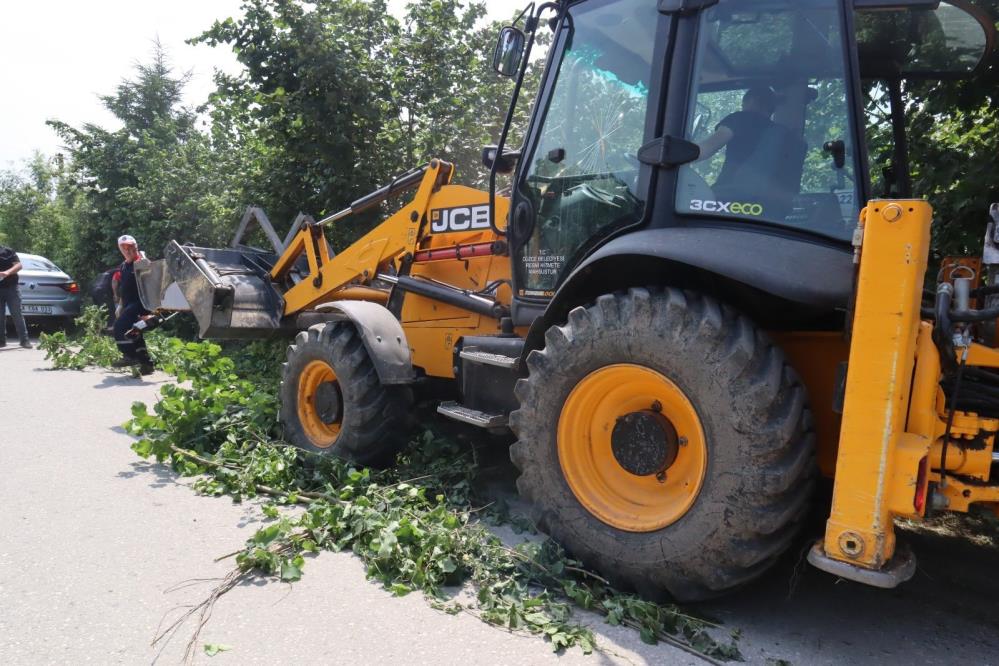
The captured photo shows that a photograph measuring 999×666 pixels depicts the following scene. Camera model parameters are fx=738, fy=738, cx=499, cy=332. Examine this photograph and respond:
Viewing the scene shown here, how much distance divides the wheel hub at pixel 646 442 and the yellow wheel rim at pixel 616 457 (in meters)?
0.02

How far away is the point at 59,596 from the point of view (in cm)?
305

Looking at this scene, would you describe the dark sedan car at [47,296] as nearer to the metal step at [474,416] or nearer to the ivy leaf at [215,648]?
the metal step at [474,416]

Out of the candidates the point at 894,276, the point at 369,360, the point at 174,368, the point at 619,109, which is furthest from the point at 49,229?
the point at 894,276

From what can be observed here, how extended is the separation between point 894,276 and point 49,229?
2439cm

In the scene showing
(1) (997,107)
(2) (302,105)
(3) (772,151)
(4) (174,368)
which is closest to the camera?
(3) (772,151)

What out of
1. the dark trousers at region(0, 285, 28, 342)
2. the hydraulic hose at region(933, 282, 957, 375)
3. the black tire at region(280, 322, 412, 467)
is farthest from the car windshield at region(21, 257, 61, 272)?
the hydraulic hose at region(933, 282, 957, 375)

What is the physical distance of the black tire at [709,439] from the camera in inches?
105

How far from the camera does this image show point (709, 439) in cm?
279

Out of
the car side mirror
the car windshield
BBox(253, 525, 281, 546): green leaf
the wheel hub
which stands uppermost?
the car side mirror

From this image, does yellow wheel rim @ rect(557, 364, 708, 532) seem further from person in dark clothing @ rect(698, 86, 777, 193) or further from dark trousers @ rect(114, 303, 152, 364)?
dark trousers @ rect(114, 303, 152, 364)

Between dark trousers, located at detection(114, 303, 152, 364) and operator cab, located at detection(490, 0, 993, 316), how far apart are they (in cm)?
656

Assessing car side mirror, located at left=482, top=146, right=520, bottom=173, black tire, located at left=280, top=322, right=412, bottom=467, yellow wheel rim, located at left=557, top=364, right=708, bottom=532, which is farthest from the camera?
black tire, located at left=280, top=322, right=412, bottom=467

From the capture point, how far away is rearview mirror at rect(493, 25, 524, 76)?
392 centimetres

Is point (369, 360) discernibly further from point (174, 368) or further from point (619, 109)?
point (174, 368)
